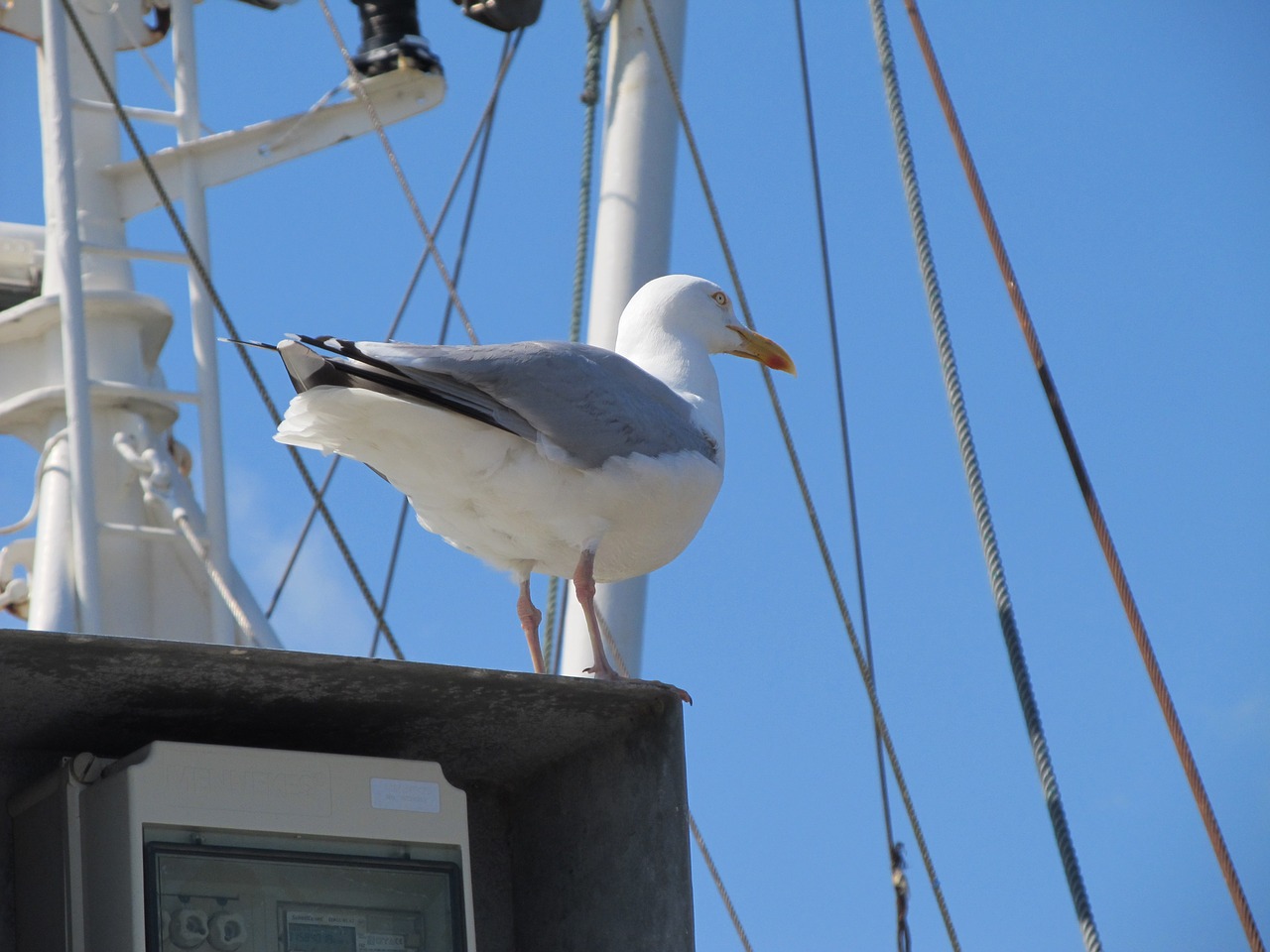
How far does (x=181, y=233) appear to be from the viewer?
6957mm

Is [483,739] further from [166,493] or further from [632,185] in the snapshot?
[166,493]

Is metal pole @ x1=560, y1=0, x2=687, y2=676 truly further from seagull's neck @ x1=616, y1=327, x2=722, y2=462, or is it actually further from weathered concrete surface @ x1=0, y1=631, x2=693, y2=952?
weathered concrete surface @ x1=0, y1=631, x2=693, y2=952

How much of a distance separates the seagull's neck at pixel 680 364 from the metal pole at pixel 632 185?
192 cm

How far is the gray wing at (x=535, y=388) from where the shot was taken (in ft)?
13.2

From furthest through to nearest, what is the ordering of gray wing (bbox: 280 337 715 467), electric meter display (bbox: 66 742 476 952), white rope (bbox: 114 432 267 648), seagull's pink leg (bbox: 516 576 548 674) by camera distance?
white rope (bbox: 114 432 267 648) < seagull's pink leg (bbox: 516 576 548 674) < gray wing (bbox: 280 337 715 467) < electric meter display (bbox: 66 742 476 952)

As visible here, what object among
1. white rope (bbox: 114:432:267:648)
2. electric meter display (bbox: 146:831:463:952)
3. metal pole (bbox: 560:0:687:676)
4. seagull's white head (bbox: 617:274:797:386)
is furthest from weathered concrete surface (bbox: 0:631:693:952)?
white rope (bbox: 114:432:267:648)

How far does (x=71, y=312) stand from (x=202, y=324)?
880 millimetres

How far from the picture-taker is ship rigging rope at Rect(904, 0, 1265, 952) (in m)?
5.34

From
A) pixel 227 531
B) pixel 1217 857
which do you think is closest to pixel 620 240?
pixel 227 531

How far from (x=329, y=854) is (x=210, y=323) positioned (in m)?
6.60

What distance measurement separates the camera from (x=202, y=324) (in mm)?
9438

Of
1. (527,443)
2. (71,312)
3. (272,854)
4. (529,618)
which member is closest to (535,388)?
(527,443)

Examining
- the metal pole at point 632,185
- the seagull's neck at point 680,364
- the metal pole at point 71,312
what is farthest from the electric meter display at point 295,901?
the metal pole at point 71,312

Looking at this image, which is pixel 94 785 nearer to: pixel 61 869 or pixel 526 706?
pixel 61 869
